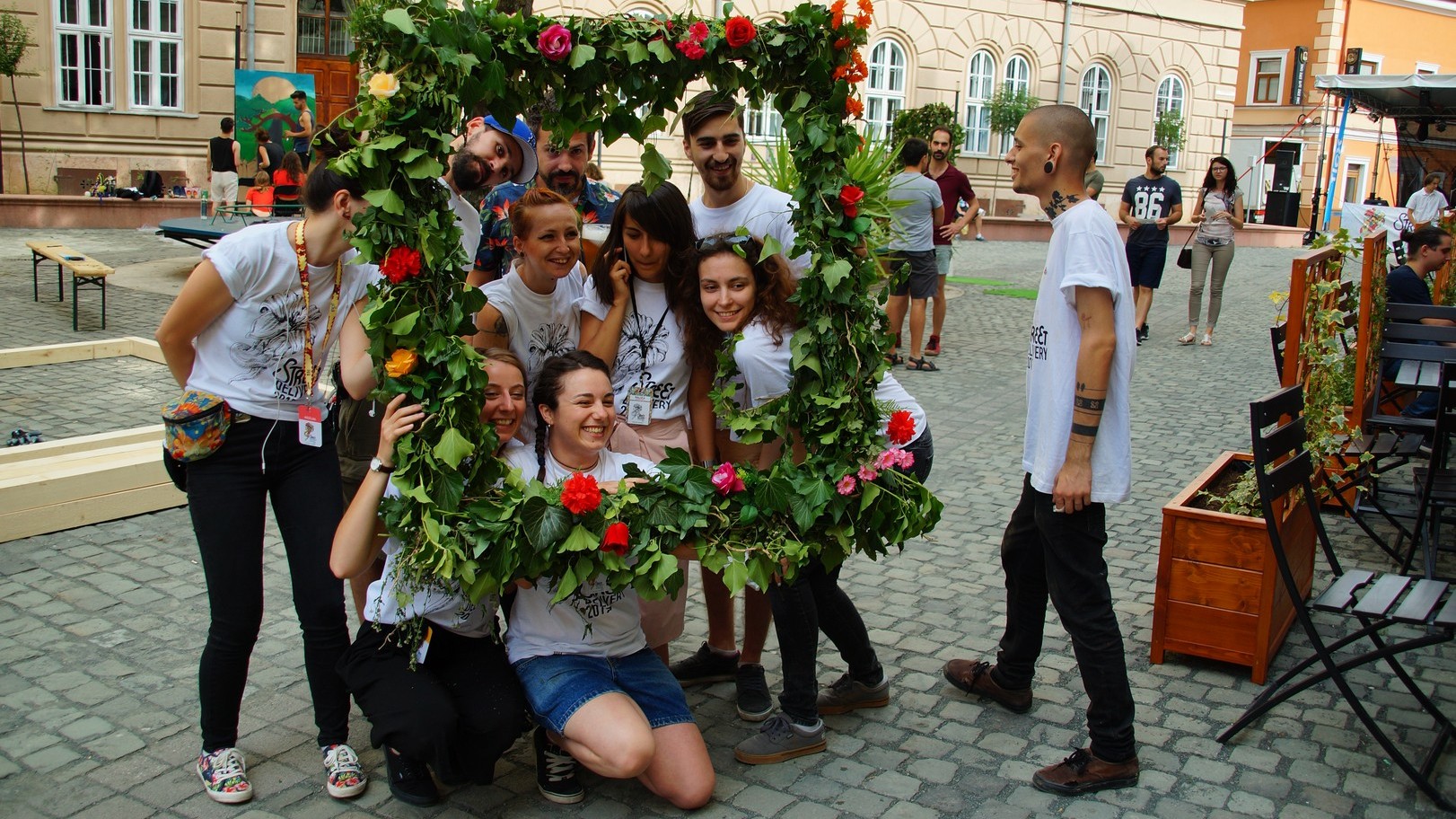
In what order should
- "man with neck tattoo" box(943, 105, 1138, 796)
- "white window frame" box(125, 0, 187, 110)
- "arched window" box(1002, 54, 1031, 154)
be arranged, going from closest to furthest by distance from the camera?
"man with neck tattoo" box(943, 105, 1138, 796), "white window frame" box(125, 0, 187, 110), "arched window" box(1002, 54, 1031, 154)

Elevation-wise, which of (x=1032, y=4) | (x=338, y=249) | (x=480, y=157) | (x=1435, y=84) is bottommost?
(x=338, y=249)

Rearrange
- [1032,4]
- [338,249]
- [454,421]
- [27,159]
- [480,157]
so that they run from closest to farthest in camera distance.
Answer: [454,421], [338,249], [480,157], [27,159], [1032,4]

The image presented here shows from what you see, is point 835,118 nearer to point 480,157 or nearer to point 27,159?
point 480,157

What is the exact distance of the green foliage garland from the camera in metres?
3.24

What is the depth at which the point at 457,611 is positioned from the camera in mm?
3615

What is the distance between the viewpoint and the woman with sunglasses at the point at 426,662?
3.37 metres

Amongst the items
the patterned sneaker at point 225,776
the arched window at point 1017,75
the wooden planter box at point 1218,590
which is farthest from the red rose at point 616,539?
the arched window at point 1017,75

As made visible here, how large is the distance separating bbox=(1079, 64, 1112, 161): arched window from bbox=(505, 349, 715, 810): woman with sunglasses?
30136 mm

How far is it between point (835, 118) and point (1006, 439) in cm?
499

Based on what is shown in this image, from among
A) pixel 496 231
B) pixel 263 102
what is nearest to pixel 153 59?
pixel 263 102

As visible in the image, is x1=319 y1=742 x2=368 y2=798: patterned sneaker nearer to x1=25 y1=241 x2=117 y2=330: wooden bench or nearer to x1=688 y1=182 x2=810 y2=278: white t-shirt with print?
x1=688 y1=182 x2=810 y2=278: white t-shirt with print

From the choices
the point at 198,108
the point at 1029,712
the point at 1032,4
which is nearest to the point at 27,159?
the point at 198,108

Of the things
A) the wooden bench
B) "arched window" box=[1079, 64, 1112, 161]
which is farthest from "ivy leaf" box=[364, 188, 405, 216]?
"arched window" box=[1079, 64, 1112, 161]

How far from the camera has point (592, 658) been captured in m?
3.66
